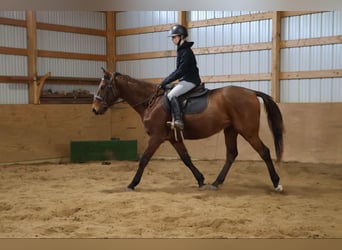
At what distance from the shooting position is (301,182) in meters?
5.50

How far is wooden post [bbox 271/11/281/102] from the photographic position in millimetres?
7137

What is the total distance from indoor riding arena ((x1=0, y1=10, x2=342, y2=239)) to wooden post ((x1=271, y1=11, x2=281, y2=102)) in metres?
0.02

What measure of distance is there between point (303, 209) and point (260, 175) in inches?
75.9

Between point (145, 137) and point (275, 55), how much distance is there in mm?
2776

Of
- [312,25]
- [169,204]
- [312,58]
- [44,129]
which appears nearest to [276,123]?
[169,204]

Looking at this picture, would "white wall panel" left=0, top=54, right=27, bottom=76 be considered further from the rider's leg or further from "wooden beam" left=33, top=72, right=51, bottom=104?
the rider's leg

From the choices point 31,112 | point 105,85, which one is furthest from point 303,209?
point 31,112

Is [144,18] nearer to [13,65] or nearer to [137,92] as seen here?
[13,65]

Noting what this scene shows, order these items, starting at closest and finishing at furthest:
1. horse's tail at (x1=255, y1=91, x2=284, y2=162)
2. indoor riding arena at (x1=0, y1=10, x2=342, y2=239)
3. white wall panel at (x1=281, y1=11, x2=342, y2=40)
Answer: indoor riding arena at (x1=0, y1=10, x2=342, y2=239)
horse's tail at (x1=255, y1=91, x2=284, y2=162)
white wall panel at (x1=281, y1=11, x2=342, y2=40)

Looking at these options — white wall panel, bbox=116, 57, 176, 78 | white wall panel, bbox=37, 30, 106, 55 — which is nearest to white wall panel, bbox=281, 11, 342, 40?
white wall panel, bbox=116, 57, 176, 78

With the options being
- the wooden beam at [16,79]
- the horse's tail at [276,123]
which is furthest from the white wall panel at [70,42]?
the horse's tail at [276,123]

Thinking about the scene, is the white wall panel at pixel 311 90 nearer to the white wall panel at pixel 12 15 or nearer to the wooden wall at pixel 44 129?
the wooden wall at pixel 44 129

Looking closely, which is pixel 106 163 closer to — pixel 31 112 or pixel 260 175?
pixel 31 112

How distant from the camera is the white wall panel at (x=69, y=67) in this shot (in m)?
8.04
